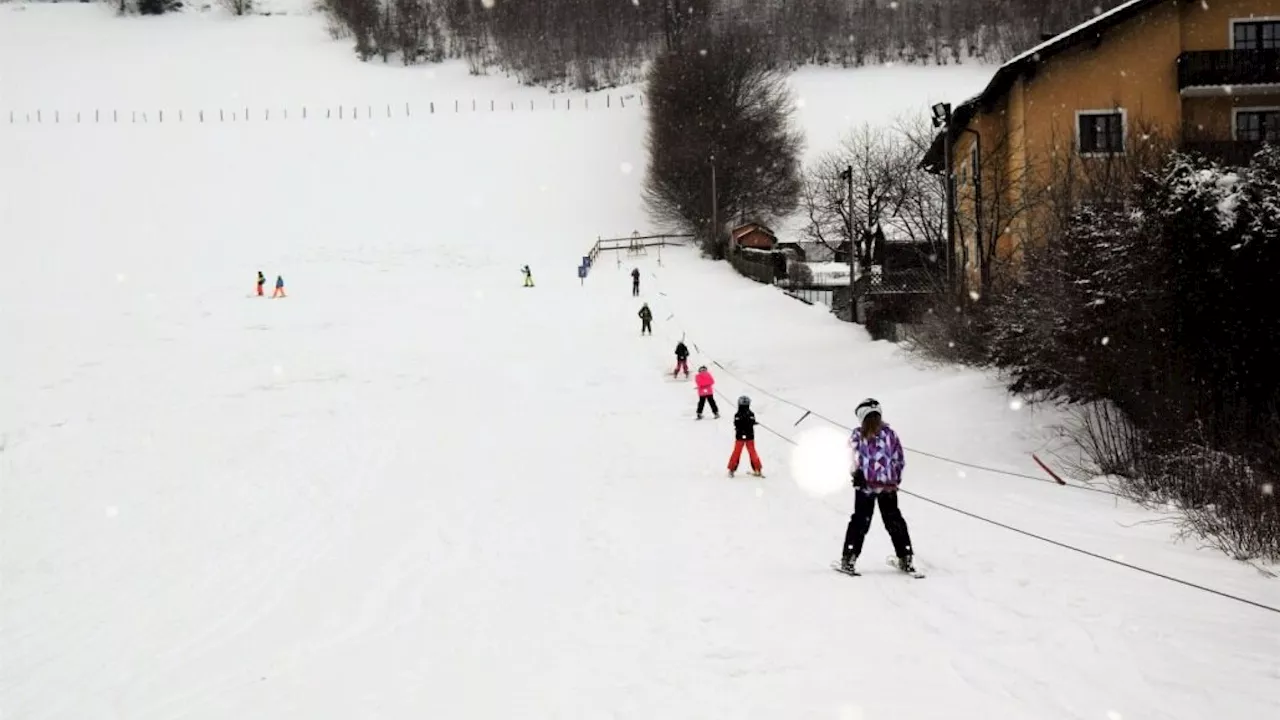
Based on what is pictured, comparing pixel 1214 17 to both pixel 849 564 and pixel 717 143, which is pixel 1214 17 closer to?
pixel 849 564

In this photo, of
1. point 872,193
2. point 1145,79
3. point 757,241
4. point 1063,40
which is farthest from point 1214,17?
point 757,241

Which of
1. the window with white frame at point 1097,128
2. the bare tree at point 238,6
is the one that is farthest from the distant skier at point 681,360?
the bare tree at point 238,6

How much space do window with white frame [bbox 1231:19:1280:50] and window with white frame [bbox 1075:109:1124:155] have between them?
392cm

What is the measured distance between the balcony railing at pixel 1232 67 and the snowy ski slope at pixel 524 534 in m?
11.8

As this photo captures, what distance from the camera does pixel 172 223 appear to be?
189ft

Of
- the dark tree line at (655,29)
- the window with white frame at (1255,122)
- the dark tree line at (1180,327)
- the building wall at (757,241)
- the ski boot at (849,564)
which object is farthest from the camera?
the dark tree line at (655,29)

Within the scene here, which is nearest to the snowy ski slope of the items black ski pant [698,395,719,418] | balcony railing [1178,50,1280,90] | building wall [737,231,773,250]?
black ski pant [698,395,719,418]

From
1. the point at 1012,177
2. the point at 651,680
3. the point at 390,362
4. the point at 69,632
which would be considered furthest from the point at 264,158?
the point at 651,680

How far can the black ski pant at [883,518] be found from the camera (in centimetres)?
855

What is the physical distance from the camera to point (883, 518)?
8.59 meters

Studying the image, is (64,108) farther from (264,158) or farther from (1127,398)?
(1127,398)

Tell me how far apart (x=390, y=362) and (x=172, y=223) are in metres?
39.3

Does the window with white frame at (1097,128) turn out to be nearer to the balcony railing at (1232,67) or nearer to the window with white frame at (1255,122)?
the balcony railing at (1232,67)

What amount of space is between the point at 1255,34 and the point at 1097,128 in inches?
198
